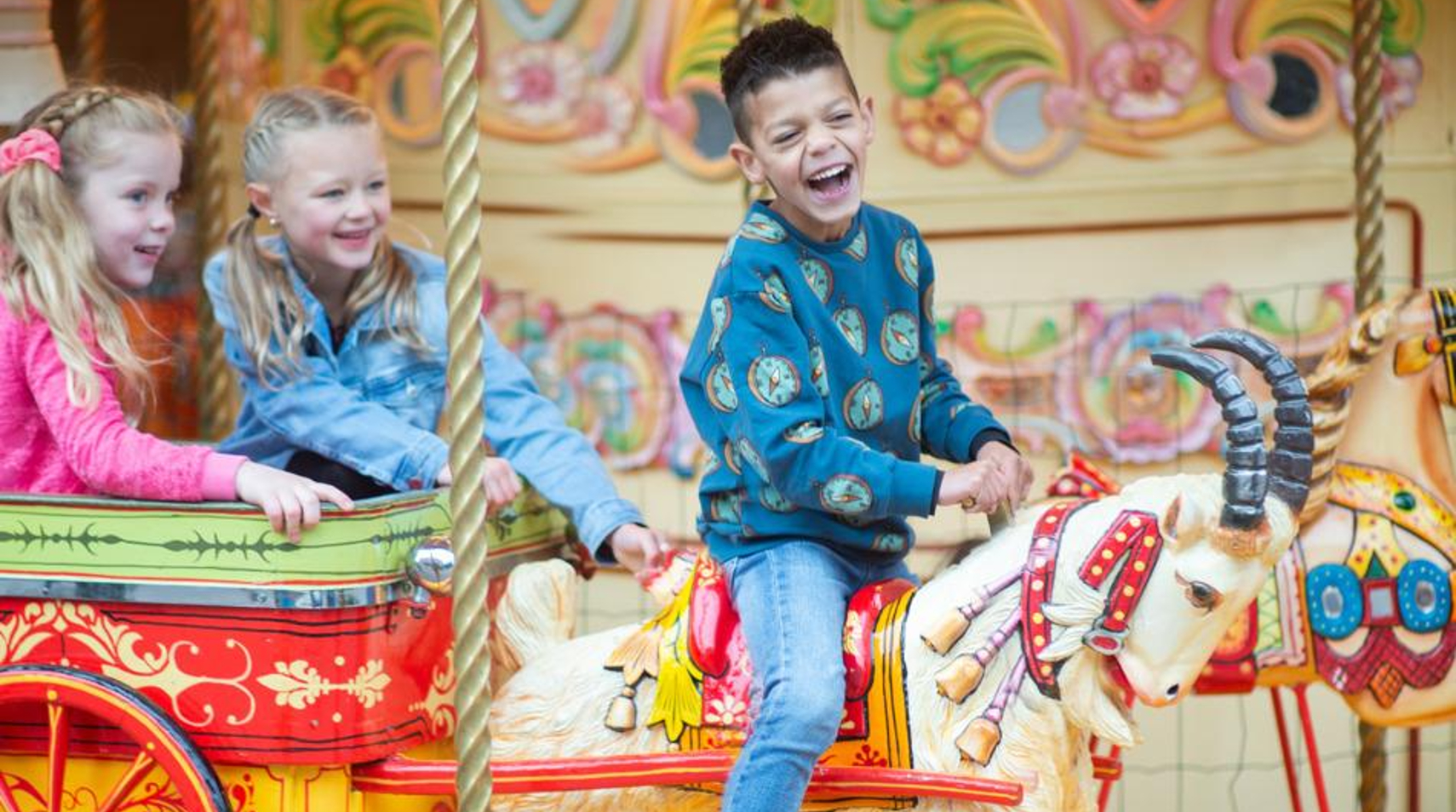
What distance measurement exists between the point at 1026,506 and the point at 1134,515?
0.28 metres

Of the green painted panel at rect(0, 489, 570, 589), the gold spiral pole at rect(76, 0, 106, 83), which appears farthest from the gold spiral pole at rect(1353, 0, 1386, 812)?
the gold spiral pole at rect(76, 0, 106, 83)

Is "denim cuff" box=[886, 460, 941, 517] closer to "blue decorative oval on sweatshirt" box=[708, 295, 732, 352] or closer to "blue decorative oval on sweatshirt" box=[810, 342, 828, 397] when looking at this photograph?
"blue decorative oval on sweatshirt" box=[810, 342, 828, 397]

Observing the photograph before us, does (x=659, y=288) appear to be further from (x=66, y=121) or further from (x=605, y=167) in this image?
(x=66, y=121)

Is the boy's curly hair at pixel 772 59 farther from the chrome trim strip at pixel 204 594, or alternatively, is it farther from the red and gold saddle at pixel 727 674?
the chrome trim strip at pixel 204 594

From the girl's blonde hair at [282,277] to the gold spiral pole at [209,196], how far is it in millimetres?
1215

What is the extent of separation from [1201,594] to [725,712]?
0.68m

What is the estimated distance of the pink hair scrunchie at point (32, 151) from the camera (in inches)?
117

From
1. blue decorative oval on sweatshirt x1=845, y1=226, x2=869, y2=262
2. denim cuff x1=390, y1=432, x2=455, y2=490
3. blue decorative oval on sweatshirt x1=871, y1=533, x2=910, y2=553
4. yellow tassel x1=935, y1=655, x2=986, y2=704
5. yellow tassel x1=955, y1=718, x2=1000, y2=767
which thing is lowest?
yellow tassel x1=955, y1=718, x2=1000, y2=767

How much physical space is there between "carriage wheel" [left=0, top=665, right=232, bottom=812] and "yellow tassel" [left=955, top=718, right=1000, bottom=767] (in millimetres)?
1041

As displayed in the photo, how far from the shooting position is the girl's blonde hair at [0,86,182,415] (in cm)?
286

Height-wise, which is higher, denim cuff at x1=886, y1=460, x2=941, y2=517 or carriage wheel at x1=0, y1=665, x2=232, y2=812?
denim cuff at x1=886, y1=460, x2=941, y2=517

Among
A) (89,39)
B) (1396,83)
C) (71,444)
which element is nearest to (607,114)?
(89,39)

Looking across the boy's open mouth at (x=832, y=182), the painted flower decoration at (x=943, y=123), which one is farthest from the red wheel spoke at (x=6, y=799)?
the painted flower decoration at (x=943, y=123)

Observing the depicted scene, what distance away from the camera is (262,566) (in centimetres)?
266
